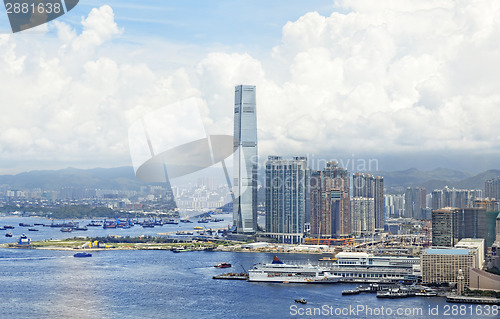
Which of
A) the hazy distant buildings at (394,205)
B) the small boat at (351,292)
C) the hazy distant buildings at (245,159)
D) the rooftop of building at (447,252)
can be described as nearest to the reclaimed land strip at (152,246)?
the hazy distant buildings at (245,159)

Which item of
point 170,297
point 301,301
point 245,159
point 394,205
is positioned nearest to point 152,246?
point 245,159

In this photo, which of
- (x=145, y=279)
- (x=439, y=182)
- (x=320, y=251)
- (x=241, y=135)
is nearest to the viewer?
(x=145, y=279)

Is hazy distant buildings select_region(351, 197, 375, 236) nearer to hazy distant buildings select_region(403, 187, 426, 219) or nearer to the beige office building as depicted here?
hazy distant buildings select_region(403, 187, 426, 219)

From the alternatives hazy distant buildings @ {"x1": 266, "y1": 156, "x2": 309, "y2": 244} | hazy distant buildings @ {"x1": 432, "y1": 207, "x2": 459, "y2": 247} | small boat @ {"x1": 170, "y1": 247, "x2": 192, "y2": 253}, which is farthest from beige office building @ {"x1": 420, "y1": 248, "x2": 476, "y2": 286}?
hazy distant buildings @ {"x1": 266, "y1": 156, "x2": 309, "y2": 244}

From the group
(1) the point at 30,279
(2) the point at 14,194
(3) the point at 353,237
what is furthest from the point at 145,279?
(2) the point at 14,194

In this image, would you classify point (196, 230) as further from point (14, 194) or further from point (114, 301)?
point (14, 194)

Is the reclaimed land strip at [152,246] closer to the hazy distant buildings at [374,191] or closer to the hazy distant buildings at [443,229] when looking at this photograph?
the hazy distant buildings at [443,229]

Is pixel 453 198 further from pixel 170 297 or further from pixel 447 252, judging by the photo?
pixel 170 297
